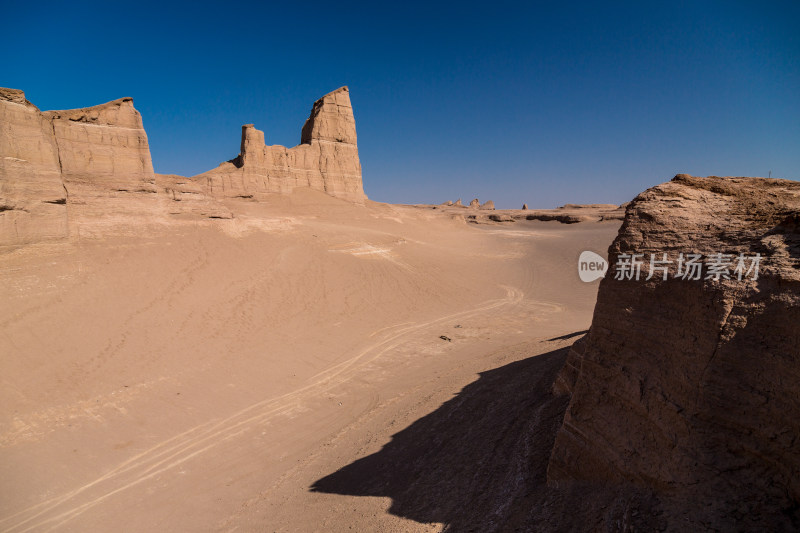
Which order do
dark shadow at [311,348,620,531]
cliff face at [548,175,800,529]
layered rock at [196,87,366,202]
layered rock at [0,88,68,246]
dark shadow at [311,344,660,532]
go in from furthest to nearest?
layered rock at [196,87,366,202], layered rock at [0,88,68,246], dark shadow at [311,348,620,531], dark shadow at [311,344,660,532], cliff face at [548,175,800,529]

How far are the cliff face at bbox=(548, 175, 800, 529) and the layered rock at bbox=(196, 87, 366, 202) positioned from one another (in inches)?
1071

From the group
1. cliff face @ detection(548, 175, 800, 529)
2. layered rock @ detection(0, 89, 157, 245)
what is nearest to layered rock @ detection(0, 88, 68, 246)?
layered rock @ detection(0, 89, 157, 245)

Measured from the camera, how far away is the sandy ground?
→ 6.29 m

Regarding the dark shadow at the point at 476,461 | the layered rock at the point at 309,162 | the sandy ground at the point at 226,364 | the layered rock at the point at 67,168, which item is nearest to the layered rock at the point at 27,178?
the layered rock at the point at 67,168

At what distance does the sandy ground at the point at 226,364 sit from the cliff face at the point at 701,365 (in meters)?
2.13

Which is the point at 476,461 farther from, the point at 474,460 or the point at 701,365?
the point at 701,365

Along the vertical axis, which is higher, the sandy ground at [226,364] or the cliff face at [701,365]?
the cliff face at [701,365]

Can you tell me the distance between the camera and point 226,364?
441 inches

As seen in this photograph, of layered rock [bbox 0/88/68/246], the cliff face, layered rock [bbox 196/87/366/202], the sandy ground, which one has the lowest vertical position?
the sandy ground

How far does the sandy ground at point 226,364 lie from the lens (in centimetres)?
629

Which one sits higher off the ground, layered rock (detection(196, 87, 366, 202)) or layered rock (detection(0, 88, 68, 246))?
layered rock (detection(196, 87, 366, 202))

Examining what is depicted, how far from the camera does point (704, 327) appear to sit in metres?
3.15

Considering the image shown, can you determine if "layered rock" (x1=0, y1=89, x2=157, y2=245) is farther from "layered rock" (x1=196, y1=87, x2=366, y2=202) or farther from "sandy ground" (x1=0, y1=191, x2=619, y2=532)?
"layered rock" (x1=196, y1=87, x2=366, y2=202)

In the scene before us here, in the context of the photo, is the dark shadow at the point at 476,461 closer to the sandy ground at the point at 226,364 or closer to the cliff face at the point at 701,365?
the sandy ground at the point at 226,364
